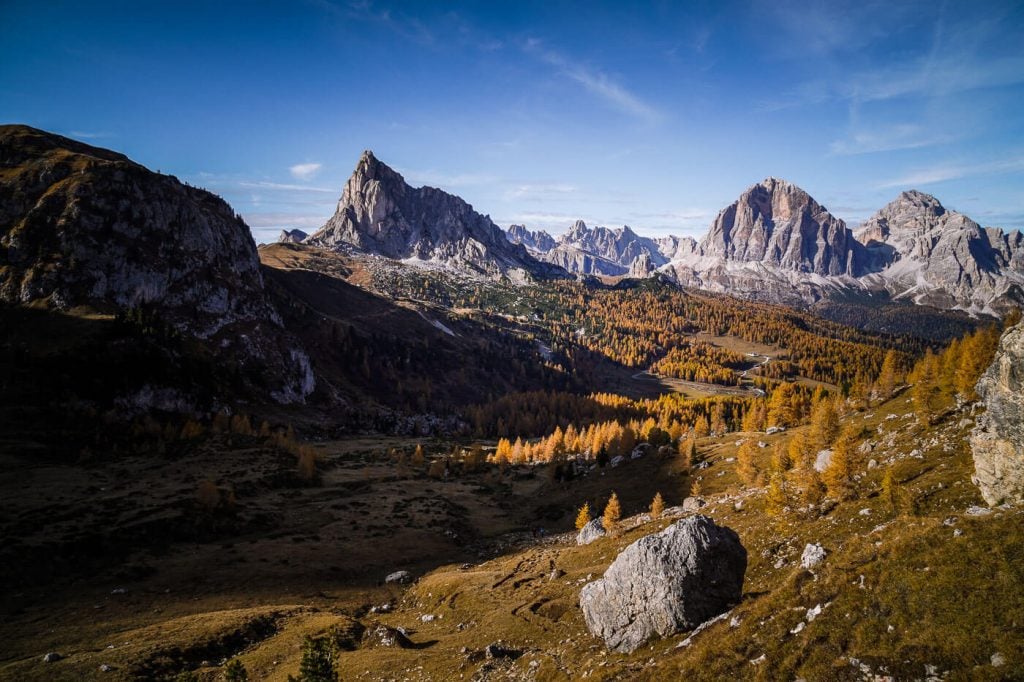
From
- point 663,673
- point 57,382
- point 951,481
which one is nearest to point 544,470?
point 951,481

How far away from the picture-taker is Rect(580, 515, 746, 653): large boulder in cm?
3052

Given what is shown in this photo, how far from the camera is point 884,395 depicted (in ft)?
322

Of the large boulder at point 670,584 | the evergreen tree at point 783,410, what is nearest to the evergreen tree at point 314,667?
the large boulder at point 670,584

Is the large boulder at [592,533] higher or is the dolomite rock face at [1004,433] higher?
the dolomite rock face at [1004,433]

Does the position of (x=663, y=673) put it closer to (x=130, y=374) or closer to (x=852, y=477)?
(x=852, y=477)

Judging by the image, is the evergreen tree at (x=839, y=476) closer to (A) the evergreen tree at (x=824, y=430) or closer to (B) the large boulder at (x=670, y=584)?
(B) the large boulder at (x=670, y=584)

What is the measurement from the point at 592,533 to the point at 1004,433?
155 feet

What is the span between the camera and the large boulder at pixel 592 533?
65169 millimetres

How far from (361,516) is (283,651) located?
5071 centimetres

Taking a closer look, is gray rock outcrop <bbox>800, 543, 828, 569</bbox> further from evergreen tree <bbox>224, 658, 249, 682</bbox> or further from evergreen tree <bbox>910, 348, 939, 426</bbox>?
evergreen tree <bbox>910, 348, 939, 426</bbox>

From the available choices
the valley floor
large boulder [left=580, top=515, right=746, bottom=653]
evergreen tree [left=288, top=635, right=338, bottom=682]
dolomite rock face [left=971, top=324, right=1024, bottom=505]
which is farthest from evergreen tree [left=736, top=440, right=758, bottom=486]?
evergreen tree [left=288, top=635, right=338, bottom=682]

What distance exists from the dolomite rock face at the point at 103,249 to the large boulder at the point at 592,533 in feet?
526

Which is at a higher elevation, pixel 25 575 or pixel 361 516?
pixel 25 575

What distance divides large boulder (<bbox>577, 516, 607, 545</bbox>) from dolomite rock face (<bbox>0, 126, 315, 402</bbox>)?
16044 centimetres
